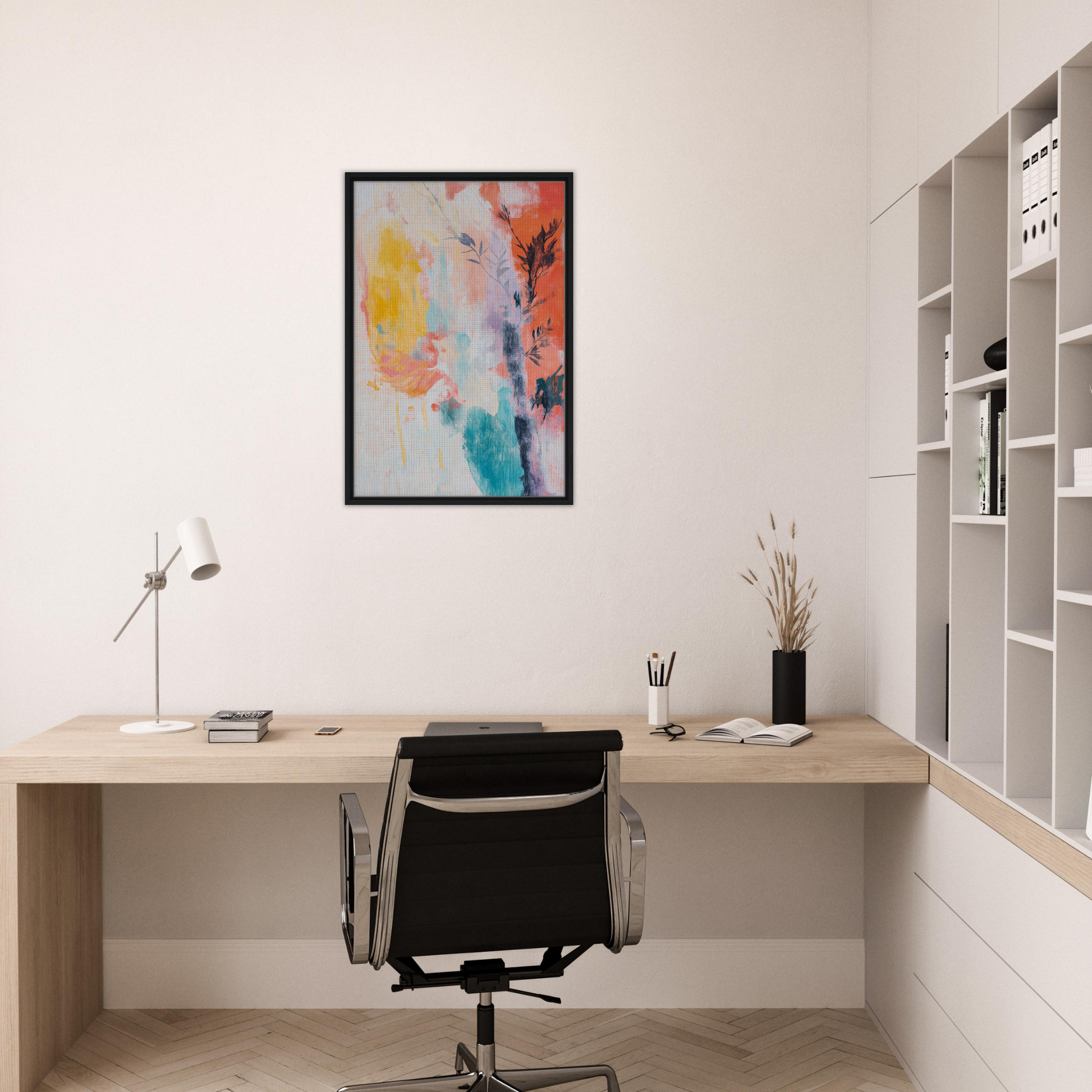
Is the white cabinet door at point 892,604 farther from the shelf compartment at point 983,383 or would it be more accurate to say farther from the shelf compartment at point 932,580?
the shelf compartment at point 983,383

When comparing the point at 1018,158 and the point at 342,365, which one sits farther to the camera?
the point at 342,365

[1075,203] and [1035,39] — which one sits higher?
[1035,39]

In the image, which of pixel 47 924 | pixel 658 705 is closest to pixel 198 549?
pixel 47 924

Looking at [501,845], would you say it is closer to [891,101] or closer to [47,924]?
[47,924]

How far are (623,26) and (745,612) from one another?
5.66ft

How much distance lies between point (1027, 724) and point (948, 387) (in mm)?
808

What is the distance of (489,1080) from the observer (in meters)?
2.15

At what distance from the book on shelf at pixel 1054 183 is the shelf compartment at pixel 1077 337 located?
0.19 m

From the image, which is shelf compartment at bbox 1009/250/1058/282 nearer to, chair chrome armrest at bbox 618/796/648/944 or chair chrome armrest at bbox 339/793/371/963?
chair chrome armrest at bbox 618/796/648/944

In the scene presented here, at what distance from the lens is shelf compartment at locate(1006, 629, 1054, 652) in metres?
1.82

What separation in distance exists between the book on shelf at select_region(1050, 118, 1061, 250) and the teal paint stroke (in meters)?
1.48

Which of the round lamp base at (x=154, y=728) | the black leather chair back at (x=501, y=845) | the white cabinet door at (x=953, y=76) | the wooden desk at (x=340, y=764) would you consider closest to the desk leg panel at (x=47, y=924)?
the wooden desk at (x=340, y=764)

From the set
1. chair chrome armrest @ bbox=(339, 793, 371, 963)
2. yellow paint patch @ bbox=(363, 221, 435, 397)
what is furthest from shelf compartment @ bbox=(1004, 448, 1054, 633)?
yellow paint patch @ bbox=(363, 221, 435, 397)

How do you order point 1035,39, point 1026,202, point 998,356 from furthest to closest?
point 998,356 → point 1026,202 → point 1035,39
